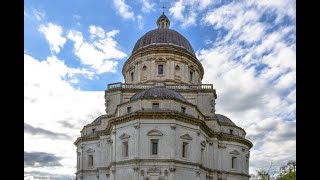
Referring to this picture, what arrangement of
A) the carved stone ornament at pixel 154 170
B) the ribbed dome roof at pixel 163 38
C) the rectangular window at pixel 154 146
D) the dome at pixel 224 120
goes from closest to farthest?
the carved stone ornament at pixel 154 170 < the rectangular window at pixel 154 146 < the dome at pixel 224 120 < the ribbed dome roof at pixel 163 38

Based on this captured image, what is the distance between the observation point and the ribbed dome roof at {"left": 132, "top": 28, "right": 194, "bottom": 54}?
45.4 metres

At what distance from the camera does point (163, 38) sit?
4550 cm

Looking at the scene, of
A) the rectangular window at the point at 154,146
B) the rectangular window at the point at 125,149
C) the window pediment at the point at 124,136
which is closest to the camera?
the rectangular window at the point at 154,146

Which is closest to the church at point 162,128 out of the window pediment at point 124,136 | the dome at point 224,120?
the dome at point 224,120

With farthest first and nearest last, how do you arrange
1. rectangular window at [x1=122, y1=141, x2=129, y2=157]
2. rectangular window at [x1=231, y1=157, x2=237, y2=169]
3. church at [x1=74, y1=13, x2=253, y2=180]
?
rectangular window at [x1=231, y1=157, x2=237, y2=169] → rectangular window at [x1=122, y1=141, x2=129, y2=157] → church at [x1=74, y1=13, x2=253, y2=180]

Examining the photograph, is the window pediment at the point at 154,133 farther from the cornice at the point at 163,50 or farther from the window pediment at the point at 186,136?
the cornice at the point at 163,50

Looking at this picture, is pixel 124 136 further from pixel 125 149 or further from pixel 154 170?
pixel 154 170

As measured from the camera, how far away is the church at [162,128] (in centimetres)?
3162

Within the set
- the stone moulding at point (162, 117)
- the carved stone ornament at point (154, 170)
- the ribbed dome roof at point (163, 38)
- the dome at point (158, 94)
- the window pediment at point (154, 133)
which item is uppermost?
the ribbed dome roof at point (163, 38)

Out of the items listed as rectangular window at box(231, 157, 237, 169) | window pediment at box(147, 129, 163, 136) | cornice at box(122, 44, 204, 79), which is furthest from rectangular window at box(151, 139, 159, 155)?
cornice at box(122, 44, 204, 79)

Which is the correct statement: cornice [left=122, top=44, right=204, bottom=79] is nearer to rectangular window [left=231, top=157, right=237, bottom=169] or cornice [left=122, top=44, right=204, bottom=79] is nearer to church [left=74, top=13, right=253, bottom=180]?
church [left=74, top=13, right=253, bottom=180]

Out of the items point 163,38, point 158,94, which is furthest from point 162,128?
point 163,38
